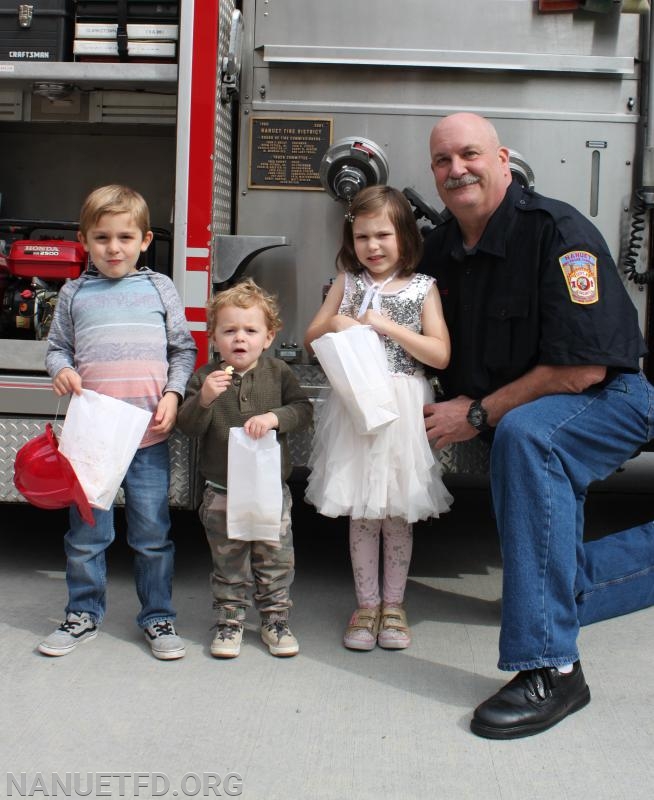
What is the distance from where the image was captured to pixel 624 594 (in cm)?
309

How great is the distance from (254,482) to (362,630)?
0.58 m

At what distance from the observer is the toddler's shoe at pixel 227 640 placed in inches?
111

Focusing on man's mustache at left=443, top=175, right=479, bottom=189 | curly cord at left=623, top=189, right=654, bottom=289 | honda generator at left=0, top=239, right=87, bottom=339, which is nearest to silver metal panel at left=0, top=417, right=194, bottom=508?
honda generator at left=0, top=239, right=87, bottom=339

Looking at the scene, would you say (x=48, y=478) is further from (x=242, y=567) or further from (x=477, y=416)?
(x=477, y=416)

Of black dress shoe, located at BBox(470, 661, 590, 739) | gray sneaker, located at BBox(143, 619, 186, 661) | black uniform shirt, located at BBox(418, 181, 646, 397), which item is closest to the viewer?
black dress shoe, located at BBox(470, 661, 590, 739)

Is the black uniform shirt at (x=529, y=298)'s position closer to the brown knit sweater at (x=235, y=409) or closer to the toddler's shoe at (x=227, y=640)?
the brown knit sweater at (x=235, y=409)

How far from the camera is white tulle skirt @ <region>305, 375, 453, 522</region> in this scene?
2855mm

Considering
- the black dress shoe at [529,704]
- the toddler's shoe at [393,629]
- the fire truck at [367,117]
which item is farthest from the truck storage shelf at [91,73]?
the black dress shoe at [529,704]

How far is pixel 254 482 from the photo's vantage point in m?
2.78

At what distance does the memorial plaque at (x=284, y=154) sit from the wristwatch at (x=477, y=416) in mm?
1181

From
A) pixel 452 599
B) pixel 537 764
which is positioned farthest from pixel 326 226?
pixel 537 764

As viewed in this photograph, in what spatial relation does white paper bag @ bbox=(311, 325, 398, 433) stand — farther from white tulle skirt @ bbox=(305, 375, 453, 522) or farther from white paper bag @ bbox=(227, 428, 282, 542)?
white paper bag @ bbox=(227, 428, 282, 542)

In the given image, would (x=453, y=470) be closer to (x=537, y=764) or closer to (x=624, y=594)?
(x=624, y=594)

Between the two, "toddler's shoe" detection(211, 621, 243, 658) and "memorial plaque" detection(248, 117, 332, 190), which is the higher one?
"memorial plaque" detection(248, 117, 332, 190)
